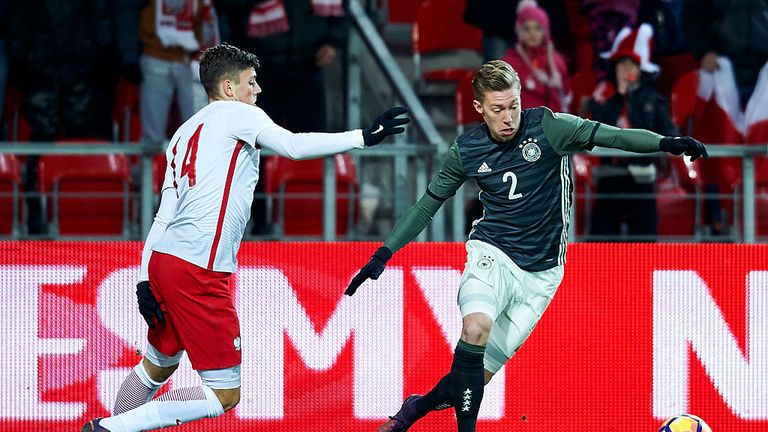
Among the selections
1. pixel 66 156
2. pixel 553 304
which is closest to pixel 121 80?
pixel 66 156

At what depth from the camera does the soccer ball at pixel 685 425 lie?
692cm

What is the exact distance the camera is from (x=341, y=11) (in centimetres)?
1023

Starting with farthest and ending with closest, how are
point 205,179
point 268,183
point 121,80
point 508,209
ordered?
1. point 121,80
2. point 268,183
3. point 508,209
4. point 205,179

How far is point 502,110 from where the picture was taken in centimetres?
668

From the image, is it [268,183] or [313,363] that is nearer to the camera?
[313,363]

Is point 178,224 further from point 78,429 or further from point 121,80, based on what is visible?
point 121,80

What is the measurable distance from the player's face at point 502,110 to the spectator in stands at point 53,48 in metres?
4.26

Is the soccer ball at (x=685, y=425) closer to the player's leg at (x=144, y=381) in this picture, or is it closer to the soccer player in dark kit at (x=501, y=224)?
the soccer player in dark kit at (x=501, y=224)

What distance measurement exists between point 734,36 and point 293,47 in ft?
11.5

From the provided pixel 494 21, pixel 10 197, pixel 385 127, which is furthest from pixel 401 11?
pixel 385 127

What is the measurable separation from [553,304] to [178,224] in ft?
7.83

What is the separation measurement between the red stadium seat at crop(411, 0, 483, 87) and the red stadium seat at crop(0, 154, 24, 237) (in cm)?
334

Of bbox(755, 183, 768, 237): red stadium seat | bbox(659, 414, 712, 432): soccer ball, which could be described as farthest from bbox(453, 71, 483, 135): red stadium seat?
bbox(659, 414, 712, 432): soccer ball

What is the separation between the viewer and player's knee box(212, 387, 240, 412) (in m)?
6.44
